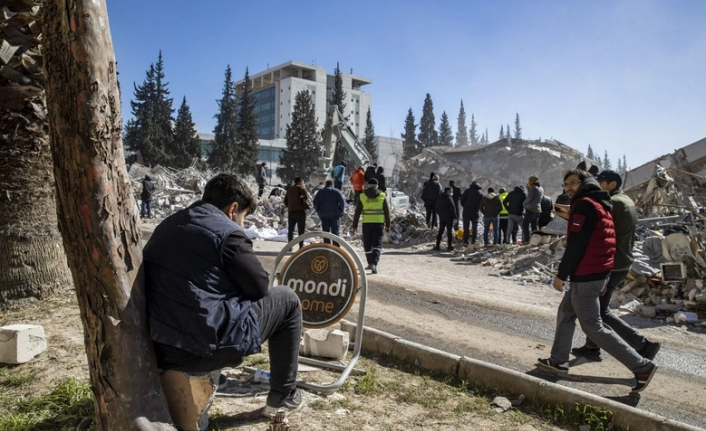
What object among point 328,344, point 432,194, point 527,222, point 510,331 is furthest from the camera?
point 432,194

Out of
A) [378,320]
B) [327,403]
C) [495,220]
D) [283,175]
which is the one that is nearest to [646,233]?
[495,220]

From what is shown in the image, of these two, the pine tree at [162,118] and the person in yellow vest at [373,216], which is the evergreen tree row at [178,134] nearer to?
the pine tree at [162,118]

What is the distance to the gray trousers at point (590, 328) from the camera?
4.32 m

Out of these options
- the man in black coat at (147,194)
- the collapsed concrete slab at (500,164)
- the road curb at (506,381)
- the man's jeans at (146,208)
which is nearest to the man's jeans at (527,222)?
the road curb at (506,381)

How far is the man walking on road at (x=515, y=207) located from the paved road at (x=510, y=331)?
4282 millimetres

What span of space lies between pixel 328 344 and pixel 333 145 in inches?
802

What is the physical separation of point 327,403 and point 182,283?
1.73 metres

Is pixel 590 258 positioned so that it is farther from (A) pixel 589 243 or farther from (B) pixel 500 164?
(B) pixel 500 164

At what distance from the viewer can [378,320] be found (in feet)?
22.4

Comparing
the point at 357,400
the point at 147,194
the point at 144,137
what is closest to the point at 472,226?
the point at 357,400

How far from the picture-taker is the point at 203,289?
263 centimetres

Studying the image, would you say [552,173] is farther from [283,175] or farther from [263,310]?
[263,310]

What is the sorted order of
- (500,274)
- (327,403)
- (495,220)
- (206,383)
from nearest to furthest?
1. (206,383)
2. (327,403)
3. (500,274)
4. (495,220)

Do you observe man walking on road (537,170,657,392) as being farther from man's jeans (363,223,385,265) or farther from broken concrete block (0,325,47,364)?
man's jeans (363,223,385,265)
